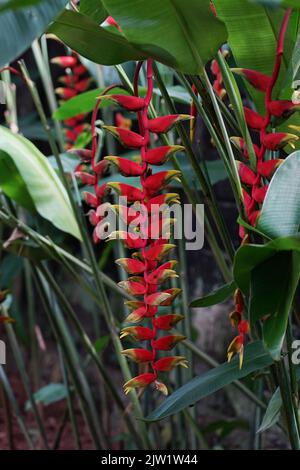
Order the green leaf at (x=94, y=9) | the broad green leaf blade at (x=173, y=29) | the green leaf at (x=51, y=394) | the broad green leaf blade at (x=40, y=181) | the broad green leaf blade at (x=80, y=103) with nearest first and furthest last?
the broad green leaf blade at (x=173, y=29)
the green leaf at (x=94, y=9)
the broad green leaf blade at (x=40, y=181)
the broad green leaf blade at (x=80, y=103)
the green leaf at (x=51, y=394)

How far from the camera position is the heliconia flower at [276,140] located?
507mm

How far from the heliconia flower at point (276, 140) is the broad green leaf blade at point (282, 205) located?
0.09 feet

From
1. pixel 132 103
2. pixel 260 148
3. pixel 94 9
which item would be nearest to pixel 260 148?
pixel 260 148

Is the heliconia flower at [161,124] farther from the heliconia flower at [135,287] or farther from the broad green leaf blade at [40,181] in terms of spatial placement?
the broad green leaf blade at [40,181]

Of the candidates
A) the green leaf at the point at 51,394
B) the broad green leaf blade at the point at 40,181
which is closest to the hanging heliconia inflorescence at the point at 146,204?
the broad green leaf blade at the point at 40,181

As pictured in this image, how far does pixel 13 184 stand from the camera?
0.80m

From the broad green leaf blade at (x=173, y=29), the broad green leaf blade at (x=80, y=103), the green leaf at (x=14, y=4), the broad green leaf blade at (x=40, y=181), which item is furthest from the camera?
the broad green leaf blade at (x=80, y=103)

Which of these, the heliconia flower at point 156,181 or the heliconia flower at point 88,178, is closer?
the heliconia flower at point 156,181

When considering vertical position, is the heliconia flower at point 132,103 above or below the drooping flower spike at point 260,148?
above

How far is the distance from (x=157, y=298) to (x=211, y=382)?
4.5 inches

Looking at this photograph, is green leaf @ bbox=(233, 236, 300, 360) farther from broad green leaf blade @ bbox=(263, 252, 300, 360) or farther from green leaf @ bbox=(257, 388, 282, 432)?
green leaf @ bbox=(257, 388, 282, 432)

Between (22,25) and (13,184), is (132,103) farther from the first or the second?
(13,184)

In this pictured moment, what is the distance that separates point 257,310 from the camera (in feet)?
1.60
